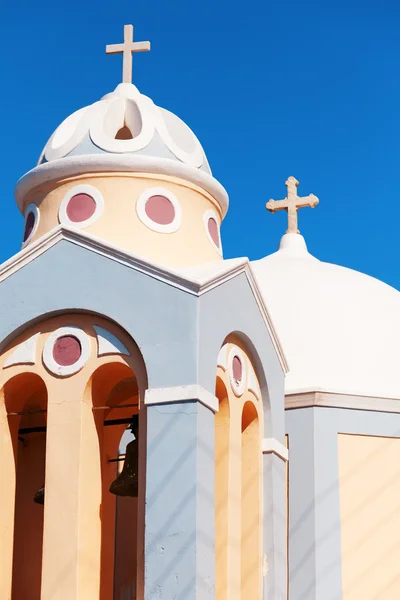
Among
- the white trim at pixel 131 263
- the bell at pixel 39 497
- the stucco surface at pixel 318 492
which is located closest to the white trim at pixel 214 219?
the white trim at pixel 131 263

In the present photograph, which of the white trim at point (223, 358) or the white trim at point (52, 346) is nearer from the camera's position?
the white trim at point (52, 346)

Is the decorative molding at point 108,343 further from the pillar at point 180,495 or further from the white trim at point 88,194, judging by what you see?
the white trim at point 88,194

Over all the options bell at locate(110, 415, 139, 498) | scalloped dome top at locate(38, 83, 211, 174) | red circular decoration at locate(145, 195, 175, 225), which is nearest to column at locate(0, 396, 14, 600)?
bell at locate(110, 415, 139, 498)

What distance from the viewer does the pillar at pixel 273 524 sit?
488 inches

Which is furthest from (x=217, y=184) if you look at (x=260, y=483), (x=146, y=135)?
(x=260, y=483)

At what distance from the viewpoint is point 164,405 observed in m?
10.9

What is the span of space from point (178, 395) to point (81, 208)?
2393mm

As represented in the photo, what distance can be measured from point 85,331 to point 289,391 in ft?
12.3

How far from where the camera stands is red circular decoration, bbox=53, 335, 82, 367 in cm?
1151

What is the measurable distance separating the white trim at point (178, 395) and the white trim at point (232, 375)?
3.03 feet

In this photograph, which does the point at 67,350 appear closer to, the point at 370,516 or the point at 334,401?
the point at 334,401

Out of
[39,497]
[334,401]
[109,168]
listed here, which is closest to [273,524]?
[39,497]

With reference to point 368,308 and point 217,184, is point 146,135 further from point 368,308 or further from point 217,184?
point 368,308

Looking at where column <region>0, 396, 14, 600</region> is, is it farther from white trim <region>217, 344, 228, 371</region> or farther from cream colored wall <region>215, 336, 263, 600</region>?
white trim <region>217, 344, 228, 371</region>
